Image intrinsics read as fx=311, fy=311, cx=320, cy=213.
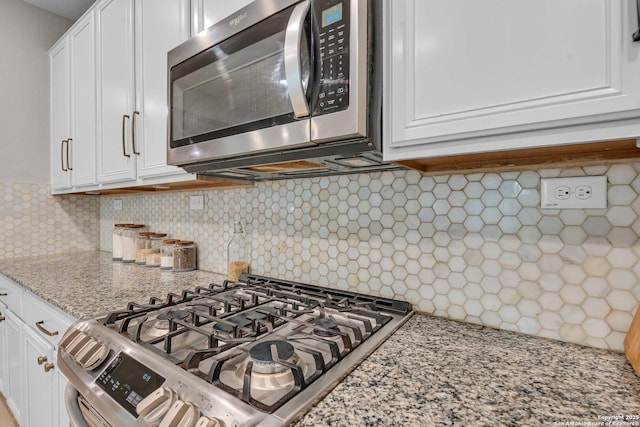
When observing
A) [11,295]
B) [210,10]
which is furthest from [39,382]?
[210,10]

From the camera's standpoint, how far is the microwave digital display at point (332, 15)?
0.72 metres

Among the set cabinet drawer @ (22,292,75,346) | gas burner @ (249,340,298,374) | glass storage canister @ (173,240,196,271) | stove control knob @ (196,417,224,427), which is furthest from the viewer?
glass storage canister @ (173,240,196,271)

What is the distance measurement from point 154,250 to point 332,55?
1.60 meters

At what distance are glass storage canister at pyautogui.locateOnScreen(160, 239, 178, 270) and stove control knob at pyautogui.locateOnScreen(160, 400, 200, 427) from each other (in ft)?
4.14

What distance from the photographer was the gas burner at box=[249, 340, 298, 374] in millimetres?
→ 601

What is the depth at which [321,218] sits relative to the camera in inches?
47.9

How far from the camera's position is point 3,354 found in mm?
1716

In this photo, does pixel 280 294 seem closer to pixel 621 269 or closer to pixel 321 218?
pixel 321 218

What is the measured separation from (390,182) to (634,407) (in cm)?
74

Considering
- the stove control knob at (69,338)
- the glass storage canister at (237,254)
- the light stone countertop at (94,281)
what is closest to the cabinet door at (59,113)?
the light stone countertop at (94,281)

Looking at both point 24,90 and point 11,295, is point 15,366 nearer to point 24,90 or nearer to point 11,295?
point 11,295

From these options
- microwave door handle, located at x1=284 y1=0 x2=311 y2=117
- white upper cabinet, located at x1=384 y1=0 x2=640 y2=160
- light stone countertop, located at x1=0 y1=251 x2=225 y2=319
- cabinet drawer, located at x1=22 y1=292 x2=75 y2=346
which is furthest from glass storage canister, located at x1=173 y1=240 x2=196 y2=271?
white upper cabinet, located at x1=384 y1=0 x2=640 y2=160

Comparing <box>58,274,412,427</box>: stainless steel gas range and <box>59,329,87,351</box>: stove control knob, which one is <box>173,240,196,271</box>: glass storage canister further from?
<box>59,329,87,351</box>: stove control knob

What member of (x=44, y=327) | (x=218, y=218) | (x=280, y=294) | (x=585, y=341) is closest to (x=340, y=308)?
(x=280, y=294)
